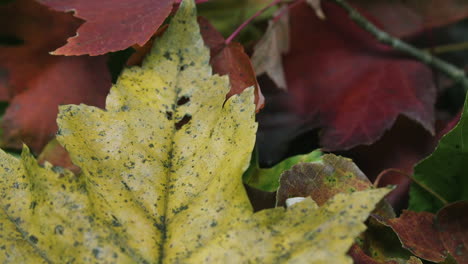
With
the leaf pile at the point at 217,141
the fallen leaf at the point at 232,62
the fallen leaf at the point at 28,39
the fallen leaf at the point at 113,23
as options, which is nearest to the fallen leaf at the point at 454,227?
the leaf pile at the point at 217,141

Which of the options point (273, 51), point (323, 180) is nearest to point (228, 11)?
point (273, 51)

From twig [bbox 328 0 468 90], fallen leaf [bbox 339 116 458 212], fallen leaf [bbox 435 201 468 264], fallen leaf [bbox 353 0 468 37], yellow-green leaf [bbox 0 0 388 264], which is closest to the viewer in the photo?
yellow-green leaf [bbox 0 0 388 264]

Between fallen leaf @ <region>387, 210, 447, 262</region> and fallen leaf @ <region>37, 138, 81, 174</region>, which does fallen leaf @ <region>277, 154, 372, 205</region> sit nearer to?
fallen leaf @ <region>387, 210, 447, 262</region>

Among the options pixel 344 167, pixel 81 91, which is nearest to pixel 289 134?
pixel 344 167

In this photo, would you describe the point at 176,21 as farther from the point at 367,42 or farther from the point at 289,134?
the point at 367,42

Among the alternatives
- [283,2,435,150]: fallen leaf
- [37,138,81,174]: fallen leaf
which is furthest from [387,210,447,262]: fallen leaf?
[37,138,81,174]: fallen leaf
